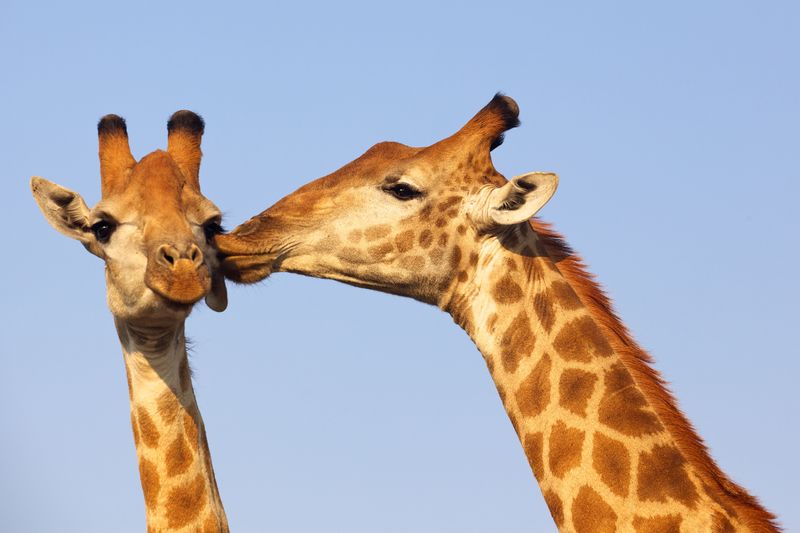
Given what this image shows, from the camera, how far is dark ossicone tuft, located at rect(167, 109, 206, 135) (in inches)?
463

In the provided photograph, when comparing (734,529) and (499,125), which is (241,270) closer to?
(499,125)

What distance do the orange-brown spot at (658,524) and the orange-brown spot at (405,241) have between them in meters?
3.16

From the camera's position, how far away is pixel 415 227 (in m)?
10.9

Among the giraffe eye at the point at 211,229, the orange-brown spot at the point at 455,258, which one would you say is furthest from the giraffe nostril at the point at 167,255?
the orange-brown spot at the point at 455,258

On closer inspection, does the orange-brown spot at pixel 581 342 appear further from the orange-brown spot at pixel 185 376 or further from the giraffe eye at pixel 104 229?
the giraffe eye at pixel 104 229

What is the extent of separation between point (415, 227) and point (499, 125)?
136cm

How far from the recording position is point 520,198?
10398mm

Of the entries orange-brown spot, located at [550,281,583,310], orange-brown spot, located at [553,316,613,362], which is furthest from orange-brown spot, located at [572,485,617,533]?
orange-brown spot, located at [550,281,583,310]

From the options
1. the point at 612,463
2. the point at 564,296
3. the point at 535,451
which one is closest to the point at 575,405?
the point at 535,451

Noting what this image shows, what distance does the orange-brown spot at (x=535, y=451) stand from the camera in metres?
9.72

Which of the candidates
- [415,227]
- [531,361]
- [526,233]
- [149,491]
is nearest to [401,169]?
[415,227]

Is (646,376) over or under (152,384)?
under

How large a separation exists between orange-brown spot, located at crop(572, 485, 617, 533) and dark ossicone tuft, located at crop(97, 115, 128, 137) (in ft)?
17.7

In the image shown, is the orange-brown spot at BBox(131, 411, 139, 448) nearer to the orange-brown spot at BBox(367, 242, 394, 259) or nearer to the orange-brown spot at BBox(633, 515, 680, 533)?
the orange-brown spot at BBox(367, 242, 394, 259)
